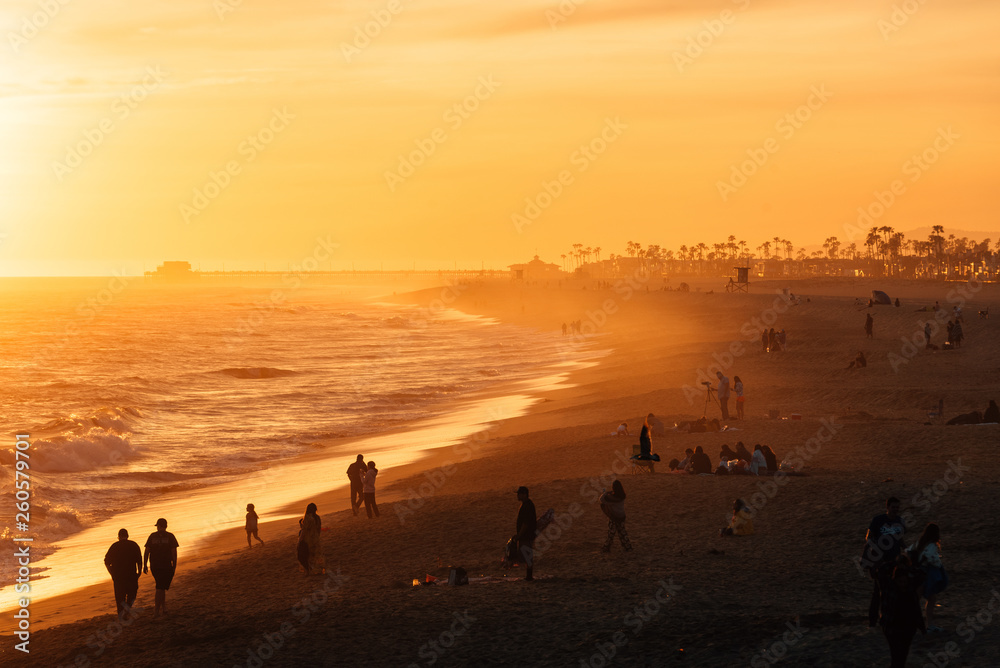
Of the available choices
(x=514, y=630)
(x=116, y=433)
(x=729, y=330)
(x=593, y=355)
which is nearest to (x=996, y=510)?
(x=514, y=630)

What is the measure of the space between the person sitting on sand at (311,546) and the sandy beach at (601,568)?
11.5 inches

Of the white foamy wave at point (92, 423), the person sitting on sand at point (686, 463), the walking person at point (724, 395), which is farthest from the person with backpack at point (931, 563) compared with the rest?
the white foamy wave at point (92, 423)

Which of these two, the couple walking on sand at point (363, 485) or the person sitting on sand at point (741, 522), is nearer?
the person sitting on sand at point (741, 522)

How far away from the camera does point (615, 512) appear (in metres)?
14.4

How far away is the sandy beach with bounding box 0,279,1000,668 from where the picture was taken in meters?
10.8

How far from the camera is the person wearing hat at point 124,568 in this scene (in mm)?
12992

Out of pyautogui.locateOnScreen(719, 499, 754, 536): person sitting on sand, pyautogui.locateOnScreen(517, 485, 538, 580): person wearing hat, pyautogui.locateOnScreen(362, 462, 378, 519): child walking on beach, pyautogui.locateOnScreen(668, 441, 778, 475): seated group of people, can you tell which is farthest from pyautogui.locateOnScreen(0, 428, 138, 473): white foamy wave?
pyautogui.locateOnScreen(719, 499, 754, 536): person sitting on sand

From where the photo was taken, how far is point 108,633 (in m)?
12.7

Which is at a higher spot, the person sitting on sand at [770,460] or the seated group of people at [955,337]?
the seated group of people at [955,337]

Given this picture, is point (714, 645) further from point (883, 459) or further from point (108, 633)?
point (883, 459)

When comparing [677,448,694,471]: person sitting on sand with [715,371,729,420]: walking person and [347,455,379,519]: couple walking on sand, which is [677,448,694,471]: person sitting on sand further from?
[347,455,379,519]: couple walking on sand

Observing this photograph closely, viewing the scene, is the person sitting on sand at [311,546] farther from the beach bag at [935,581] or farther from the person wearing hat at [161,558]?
the beach bag at [935,581]

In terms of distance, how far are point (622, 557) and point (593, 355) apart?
46661mm

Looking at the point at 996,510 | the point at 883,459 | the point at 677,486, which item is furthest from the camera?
the point at 883,459
